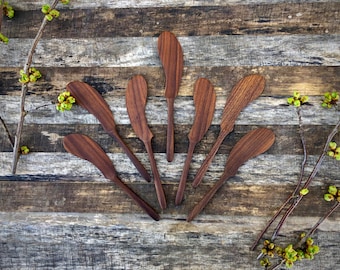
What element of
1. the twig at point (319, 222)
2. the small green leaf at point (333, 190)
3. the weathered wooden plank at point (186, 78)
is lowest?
the twig at point (319, 222)

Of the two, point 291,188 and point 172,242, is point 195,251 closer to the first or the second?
point 172,242

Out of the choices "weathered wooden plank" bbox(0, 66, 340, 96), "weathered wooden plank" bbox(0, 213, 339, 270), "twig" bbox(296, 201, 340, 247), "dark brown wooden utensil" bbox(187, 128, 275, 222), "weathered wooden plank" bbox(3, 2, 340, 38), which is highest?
"weathered wooden plank" bbox(3, 2, 340, 38)

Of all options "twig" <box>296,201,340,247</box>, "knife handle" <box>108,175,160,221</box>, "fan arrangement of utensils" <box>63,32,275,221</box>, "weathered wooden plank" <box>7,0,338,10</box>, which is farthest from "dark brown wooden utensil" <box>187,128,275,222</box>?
"weathered wooden plank" <box>7,0,338,10</box>

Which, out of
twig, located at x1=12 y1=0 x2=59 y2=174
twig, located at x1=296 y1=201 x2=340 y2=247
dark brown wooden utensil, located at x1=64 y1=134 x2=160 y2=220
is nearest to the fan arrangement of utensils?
dark brown wooden utensil, located at x1=64 y1=134 x2=160 y2=220

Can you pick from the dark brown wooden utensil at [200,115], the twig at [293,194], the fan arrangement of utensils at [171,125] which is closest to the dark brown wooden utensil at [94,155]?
the fan arrangement of utensils at [171,125]

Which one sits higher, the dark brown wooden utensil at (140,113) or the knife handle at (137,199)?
the dark brown wooden utensil at (140,113)

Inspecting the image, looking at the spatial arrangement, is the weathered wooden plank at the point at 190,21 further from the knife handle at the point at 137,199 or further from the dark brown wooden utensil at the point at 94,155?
the knife handle at the point at 137,199

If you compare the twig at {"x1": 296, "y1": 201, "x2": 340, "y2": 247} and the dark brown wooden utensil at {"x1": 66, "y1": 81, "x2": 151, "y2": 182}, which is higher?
the dark brown wooden utensil at {"x1": 66, "y1": 81, "x2": 151, "y2": 182}

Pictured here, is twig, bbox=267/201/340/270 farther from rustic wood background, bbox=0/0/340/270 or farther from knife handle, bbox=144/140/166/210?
knife handle, bbox=144/140/166/210

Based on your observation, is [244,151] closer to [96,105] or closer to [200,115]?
[200,115]

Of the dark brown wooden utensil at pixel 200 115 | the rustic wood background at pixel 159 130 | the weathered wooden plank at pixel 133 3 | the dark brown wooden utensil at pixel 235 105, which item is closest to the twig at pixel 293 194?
the rustic wood background at pixel 159 130
